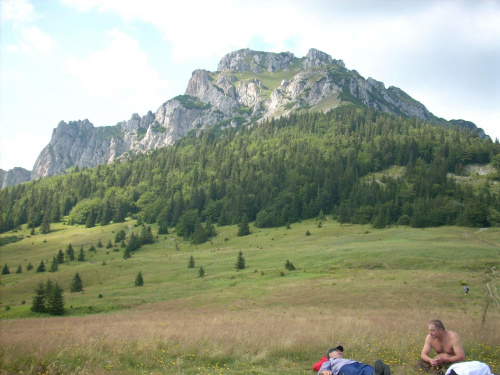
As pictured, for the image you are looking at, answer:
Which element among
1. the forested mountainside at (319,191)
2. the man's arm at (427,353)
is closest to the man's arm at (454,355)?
the man's arm at (427,353)

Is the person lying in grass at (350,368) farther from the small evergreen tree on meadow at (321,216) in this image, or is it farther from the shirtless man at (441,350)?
the small evergreen tree on meadow at (321,216)

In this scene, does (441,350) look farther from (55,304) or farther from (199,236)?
(199,236)

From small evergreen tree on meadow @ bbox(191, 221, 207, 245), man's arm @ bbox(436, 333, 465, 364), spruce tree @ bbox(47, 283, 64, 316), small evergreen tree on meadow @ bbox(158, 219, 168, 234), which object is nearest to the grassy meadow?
man's arm @ bbox(436, 333, 465, 364)

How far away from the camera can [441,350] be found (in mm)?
9945

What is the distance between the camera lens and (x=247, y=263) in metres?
64.3

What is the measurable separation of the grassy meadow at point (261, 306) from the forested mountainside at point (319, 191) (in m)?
17.8

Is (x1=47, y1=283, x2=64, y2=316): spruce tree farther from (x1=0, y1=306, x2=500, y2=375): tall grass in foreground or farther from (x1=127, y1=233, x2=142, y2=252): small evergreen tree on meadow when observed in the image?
(x1=127, y1=233, x2=142, y2=252): small evergreen tree on meadow

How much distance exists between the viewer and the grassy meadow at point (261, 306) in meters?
10.3

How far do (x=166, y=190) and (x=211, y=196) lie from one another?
32.8 meters

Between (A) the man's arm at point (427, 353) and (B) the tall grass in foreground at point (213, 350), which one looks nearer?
(B) the tall grass in foreground at point (213, 350)

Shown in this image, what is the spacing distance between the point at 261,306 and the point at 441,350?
23321 mm

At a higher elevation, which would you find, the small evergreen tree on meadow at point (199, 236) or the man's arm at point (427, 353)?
the man's arm at point (427, 353)

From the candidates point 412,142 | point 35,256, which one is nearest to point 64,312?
point 35,256

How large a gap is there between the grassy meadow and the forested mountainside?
17.8 metres
